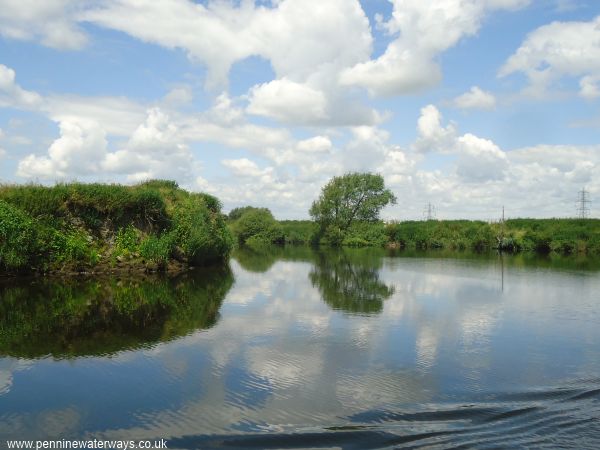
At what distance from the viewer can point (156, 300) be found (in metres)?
15.7

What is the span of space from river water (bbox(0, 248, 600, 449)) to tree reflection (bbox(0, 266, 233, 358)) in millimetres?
65

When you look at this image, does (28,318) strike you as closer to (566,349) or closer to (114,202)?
(114,202)

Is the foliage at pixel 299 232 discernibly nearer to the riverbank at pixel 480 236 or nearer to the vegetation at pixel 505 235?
the riverbank at pixel 480 236

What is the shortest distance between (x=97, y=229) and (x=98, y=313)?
946 centimetres

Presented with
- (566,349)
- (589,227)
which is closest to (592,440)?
(566,349)

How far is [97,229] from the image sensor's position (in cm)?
2180

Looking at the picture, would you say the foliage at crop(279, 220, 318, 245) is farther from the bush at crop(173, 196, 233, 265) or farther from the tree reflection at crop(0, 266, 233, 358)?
the tree reflection at crop(0, 266, 233, 358)

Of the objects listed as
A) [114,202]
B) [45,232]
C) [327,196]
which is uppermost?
[327,196]

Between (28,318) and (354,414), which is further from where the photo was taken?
(28,318)

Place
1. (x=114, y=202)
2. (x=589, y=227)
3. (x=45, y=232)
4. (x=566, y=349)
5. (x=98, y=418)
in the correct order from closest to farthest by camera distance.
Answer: (x=98, y=418) < (x=566, y=349) < (x=45, y=232) < (x=114, y=202) < (x=589, y=227)

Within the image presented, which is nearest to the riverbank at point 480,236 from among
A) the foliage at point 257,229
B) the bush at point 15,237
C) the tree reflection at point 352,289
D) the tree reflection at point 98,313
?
the foliage at point 257,229

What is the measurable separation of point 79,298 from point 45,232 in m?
5.47

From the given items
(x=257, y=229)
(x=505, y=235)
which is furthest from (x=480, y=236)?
(x=257, y=229)

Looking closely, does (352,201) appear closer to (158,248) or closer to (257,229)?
(257,229)
